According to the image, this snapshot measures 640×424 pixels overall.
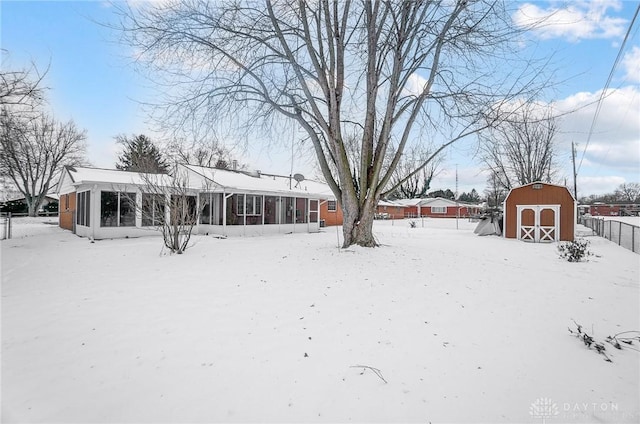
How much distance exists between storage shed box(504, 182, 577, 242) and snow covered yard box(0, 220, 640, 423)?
967cm

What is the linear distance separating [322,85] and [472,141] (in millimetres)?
4791

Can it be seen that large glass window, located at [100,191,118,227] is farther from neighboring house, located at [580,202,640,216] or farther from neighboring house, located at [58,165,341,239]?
neighboring house, located at [580,202,640,216]

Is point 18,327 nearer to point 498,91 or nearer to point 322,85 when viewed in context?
point 322,85

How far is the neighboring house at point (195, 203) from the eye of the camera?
12359 millimetres

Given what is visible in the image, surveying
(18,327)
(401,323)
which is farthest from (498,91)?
(18,327)

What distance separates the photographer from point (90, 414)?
2.37 metres

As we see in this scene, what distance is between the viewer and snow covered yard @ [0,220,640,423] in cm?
250

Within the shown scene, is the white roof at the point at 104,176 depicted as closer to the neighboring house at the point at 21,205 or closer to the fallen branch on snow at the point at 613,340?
the fallen branch on snow at the point at 613,340

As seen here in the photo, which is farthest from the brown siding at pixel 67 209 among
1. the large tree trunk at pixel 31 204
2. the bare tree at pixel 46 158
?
the large tree trunk at pixel 31 204

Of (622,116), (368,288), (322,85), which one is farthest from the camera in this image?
(622,116)

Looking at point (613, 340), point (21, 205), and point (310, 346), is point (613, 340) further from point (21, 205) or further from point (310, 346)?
point (21, 205)

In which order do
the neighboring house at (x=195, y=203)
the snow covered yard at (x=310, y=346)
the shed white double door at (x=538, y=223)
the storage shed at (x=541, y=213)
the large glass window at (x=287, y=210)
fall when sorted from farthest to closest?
the large glass window at (x=287, y=210) → the shed white double door at (x=538, y=223) → the storage shed at (x=541, y=213) → the neighboring house at (x=195, y=203) → the snow covered yard at (x=310, y=346)

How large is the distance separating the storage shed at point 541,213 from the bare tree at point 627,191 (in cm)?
7265

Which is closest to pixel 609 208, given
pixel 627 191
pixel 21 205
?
pixel 627 191
